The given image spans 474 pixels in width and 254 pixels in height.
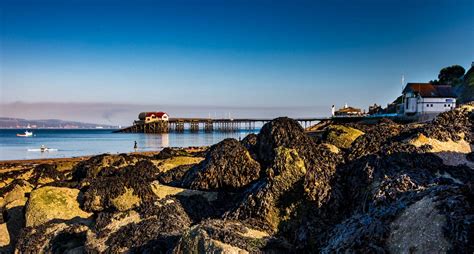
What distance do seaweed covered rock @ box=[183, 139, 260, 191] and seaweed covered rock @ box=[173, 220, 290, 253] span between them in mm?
3438

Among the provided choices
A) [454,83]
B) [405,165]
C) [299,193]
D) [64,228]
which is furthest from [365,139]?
[454,83]

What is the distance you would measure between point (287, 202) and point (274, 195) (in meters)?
0.28

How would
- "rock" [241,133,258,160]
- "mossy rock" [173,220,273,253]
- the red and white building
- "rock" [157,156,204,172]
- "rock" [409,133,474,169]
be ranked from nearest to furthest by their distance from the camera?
"mossy rock" [173,220,273,253] < "rock" [409,133,474,169] < "rock" [241,133,258,160] < "rock" [157,156,204,172] < the red and white building

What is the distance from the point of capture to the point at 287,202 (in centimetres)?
652

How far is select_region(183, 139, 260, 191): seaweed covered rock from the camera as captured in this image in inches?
342

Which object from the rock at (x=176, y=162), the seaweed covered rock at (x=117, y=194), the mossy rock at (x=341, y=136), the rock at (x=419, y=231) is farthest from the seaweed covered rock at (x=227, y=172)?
the rock at (x=176, y=162)

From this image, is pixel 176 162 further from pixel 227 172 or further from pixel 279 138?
pixel 279 138

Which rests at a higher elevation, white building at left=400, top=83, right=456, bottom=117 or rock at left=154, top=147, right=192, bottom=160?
white building at left=400, top=83, right=456, bottom=117

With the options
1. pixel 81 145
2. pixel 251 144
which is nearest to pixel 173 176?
pixel 251 144

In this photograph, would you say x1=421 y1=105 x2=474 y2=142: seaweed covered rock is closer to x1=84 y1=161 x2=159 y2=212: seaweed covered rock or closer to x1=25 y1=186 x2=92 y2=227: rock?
x1=84 y1=161 x2=159 y2=212: seaweed covered rock

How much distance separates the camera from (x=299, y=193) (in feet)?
21.9

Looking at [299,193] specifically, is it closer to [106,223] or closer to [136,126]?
[106,223]

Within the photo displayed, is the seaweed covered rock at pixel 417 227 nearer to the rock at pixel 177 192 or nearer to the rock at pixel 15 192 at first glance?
the rock at pixel 177 192

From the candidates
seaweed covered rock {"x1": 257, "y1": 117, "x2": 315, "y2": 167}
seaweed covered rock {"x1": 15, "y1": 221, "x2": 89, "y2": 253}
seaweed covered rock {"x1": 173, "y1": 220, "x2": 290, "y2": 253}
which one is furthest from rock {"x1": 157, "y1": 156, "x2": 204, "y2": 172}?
seaweed covered rock {"x1": 173, "y1": 220, "x2": 290, "y2": 253}
